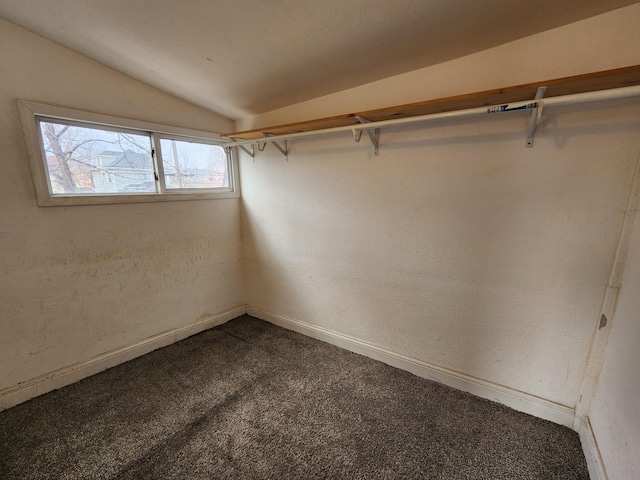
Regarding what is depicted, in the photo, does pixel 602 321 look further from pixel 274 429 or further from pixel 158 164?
pixel 158 164

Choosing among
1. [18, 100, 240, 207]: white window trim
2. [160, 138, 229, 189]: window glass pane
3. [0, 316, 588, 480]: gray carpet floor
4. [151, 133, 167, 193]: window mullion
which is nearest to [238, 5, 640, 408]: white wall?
[0, 316, 588, 480]: gray carpet floor

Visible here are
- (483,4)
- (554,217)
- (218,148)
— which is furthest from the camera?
(218,148)

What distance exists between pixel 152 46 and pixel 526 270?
2495 mm

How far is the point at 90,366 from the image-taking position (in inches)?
76.2

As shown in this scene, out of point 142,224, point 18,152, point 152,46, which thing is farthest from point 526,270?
point 18,152

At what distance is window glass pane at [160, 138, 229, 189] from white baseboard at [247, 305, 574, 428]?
1573 mm

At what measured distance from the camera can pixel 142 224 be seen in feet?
6.98

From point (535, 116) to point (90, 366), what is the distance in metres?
3.12

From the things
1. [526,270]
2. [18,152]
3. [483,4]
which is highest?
[483,4]

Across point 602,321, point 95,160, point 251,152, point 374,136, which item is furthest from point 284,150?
point 602,321

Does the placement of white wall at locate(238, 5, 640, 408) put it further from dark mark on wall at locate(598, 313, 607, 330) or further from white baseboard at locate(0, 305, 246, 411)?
white baseboard at locate(0, 305, 246, 411)

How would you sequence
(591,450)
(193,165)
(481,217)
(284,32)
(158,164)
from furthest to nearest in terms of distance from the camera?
(193,165), (158,164), (481,217), (284,32), (591,450)

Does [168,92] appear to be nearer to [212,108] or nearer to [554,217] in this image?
[212,108]

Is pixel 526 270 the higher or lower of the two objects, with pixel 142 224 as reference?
lower
